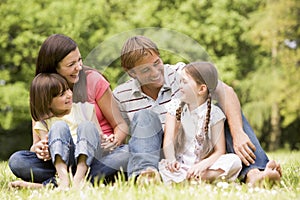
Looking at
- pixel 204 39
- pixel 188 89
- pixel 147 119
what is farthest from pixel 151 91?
pixel 204 39

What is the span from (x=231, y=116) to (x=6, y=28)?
1368cm

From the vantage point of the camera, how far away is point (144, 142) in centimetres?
329

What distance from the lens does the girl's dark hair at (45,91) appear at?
351 cm

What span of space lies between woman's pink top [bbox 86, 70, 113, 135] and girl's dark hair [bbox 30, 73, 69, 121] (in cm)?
19

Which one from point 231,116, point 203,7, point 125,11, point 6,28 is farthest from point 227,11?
point 231,116

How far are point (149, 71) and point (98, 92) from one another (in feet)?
1.18

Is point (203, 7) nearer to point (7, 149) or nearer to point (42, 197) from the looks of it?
point (7, 149)

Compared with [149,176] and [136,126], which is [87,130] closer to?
[136,126]

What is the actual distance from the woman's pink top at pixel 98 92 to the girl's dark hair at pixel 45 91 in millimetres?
191

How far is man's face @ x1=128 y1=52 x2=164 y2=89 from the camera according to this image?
3568mm

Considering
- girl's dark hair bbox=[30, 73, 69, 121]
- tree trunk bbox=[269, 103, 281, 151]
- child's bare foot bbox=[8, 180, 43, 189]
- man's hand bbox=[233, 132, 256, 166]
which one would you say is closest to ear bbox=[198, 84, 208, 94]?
man's hand bbox=[233, 132, 256, 166]

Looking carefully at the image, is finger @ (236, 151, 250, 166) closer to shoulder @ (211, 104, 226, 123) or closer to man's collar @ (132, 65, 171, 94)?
shoulder @ (211, 104, 226, 123)

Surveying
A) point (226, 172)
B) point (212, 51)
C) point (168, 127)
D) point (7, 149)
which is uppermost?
point (168, 127)

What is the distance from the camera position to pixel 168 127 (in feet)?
11.3
